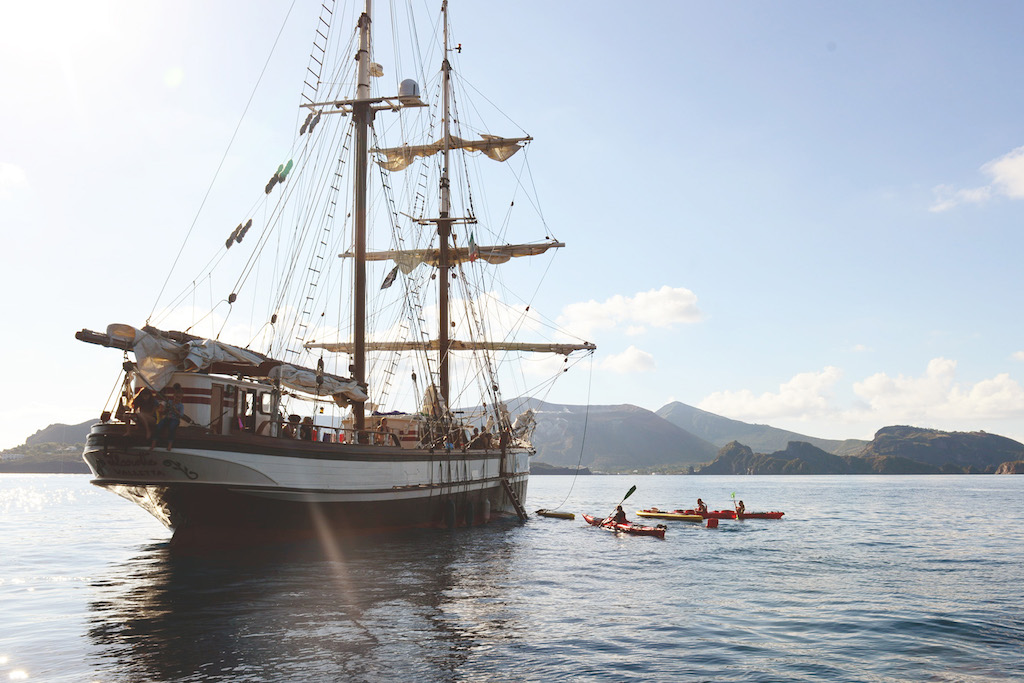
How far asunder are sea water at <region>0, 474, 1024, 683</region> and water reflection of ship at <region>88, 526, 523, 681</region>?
74mm

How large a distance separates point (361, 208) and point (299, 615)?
21.6 metres

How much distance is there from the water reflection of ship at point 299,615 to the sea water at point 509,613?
0.24ft

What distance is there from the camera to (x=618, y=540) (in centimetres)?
3775

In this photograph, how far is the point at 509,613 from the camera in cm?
1870

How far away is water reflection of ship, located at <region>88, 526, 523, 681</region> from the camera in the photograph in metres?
13.4

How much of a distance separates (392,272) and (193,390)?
24.3m

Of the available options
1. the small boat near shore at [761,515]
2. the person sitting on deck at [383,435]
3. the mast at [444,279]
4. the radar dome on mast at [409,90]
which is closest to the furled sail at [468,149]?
the mast at [444,279]

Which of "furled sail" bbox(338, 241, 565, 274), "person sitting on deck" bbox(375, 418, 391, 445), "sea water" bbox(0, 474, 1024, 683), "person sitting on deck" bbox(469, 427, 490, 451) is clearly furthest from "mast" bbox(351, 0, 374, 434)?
"furled sail" bbox(338, 241, 565, 274)

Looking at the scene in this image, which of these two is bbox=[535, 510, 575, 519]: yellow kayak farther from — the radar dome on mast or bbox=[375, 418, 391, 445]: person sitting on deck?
the radar dome on mast

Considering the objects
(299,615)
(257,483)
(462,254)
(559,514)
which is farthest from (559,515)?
(299,615)

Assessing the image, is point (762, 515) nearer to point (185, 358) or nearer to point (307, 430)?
point (307, 430)

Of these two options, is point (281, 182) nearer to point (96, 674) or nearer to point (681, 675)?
point (96, 674)

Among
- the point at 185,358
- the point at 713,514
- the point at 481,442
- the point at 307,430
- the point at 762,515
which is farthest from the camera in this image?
the point at 762,515

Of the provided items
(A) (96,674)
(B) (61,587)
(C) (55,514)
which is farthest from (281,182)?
(C) (55,514)
